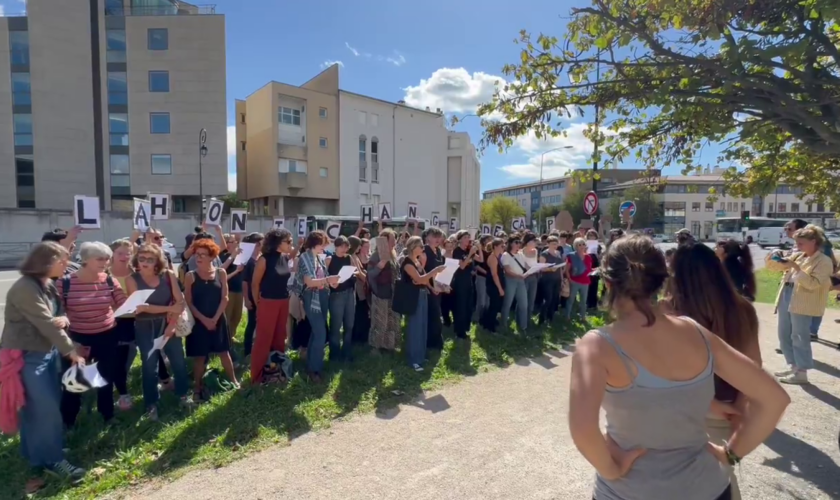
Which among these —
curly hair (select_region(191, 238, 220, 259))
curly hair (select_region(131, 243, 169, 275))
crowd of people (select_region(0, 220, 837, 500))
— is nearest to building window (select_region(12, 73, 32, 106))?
crowd of people (select_region(0, 220, 837, 500))

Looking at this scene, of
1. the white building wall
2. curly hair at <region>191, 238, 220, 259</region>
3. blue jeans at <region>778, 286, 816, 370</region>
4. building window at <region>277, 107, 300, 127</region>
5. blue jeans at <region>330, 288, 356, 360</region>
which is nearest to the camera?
curly hair at <region>191, 238, 220, 259</region>

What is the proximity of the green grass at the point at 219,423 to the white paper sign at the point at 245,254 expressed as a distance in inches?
55.7

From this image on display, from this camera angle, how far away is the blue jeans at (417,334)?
236 inches

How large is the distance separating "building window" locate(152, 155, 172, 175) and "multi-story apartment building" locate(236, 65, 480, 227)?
24.3 ft

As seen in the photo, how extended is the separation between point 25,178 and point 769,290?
4415 centimetres

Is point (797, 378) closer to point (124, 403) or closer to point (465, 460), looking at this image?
point (465, 460)

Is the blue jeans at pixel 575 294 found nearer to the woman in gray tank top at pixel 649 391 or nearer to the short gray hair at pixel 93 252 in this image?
the woman in gray tank top at pixel 649 391

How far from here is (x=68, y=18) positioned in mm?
32406

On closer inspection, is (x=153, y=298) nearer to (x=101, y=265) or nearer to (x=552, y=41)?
(x=101, y=265)

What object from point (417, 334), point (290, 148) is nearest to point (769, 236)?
point (290, 148)

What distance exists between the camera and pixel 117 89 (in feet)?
113

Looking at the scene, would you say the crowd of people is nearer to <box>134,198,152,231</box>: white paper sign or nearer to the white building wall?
<box>134,198,152,231</box>: white paper sign

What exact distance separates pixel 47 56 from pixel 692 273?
4288 cm

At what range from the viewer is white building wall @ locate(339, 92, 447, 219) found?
137 ft
